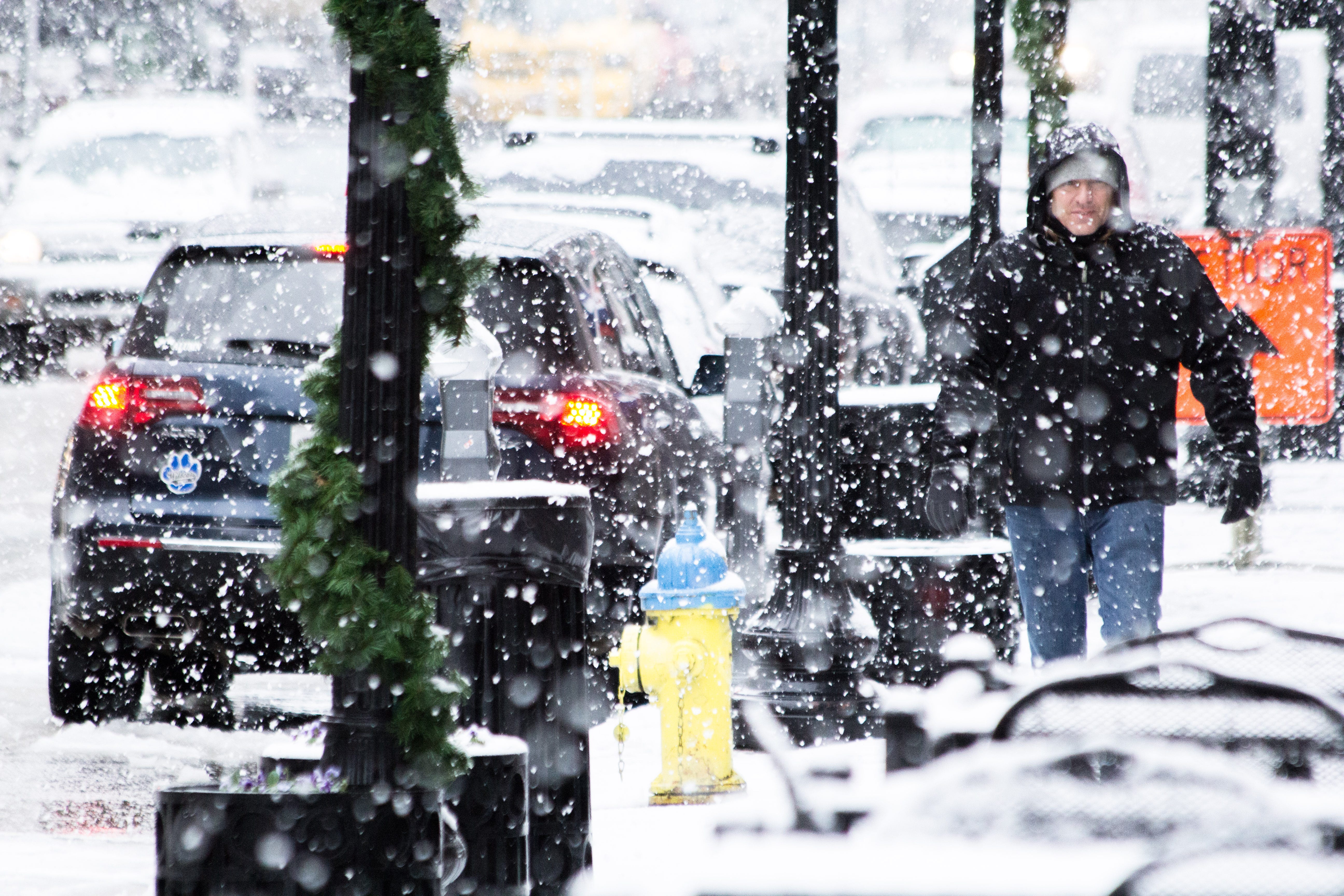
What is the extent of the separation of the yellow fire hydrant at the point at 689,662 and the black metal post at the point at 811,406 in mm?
894

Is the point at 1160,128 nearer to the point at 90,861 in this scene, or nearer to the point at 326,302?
the point at 326,302

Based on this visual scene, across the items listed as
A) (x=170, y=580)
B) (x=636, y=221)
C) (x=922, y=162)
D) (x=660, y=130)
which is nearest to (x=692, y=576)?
(x=170, y=580)

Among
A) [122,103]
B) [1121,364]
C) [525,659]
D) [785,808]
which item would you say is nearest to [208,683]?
[525,659]

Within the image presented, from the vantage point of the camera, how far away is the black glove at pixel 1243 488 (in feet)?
16.7

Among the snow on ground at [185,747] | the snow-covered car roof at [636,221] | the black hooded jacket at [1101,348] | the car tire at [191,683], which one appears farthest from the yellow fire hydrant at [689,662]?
the snow-covered car roof at [636,221]

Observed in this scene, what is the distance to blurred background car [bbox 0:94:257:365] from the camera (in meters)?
14.2

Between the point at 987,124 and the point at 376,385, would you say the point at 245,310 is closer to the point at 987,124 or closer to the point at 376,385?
the point at 376,385

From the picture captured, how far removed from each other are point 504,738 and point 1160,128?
20.5m

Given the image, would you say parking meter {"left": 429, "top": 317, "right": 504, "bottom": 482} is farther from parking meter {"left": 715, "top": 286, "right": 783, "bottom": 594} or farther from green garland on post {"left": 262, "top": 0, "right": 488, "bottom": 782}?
parking meter {"left": 715, "top": 286, "right": 783, "bottom": 594}

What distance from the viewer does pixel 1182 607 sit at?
31.3 feet

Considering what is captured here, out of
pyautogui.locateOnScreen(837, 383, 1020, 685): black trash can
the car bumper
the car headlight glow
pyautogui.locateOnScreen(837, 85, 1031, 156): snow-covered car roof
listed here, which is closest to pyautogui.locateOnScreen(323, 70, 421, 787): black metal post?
the car bumper

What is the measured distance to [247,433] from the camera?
6230mm

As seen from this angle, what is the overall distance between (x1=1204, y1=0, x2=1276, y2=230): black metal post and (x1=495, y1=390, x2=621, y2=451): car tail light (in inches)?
204

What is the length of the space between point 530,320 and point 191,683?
2.33 meters
